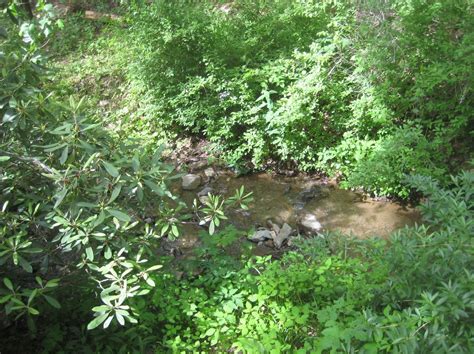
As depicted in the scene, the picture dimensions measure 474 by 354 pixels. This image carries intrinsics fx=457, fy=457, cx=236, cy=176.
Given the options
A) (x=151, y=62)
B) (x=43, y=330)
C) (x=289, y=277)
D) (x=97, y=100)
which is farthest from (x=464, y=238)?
(x=97, y=100)

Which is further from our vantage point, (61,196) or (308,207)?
(308,207)

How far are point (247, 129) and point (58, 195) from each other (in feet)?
12.4

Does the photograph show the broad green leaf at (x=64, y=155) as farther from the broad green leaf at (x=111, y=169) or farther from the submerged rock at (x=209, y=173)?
the submerged rock at (x=209, y=173)

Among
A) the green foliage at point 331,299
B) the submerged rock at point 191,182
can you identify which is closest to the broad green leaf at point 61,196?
the green foliage at point 331,299

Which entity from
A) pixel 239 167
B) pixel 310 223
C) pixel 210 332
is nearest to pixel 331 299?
pixel 210 332

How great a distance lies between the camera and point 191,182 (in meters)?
5.80

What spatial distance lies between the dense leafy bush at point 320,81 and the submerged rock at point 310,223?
25.6 inches

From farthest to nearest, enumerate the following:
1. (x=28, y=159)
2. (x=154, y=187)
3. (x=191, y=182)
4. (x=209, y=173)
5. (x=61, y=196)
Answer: (x=209, y=173), (x=191, y=182), (x=28, y=159), (x=154, y=187), (x=61, y=196)

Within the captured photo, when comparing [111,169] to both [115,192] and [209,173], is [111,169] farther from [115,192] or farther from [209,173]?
[209,173]

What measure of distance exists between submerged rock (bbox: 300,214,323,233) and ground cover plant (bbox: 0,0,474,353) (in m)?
0.58

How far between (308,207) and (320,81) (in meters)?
1.46

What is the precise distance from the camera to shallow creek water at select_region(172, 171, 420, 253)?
4941 millimetres

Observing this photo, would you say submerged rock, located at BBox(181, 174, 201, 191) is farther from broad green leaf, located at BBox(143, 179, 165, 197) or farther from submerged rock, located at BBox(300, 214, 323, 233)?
broad green leaf, located at BBox(143, 179, 165, 197)

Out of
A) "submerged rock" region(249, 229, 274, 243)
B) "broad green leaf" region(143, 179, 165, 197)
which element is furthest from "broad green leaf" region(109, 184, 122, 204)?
"submerged rock" region(249, 229, 274, 243)
